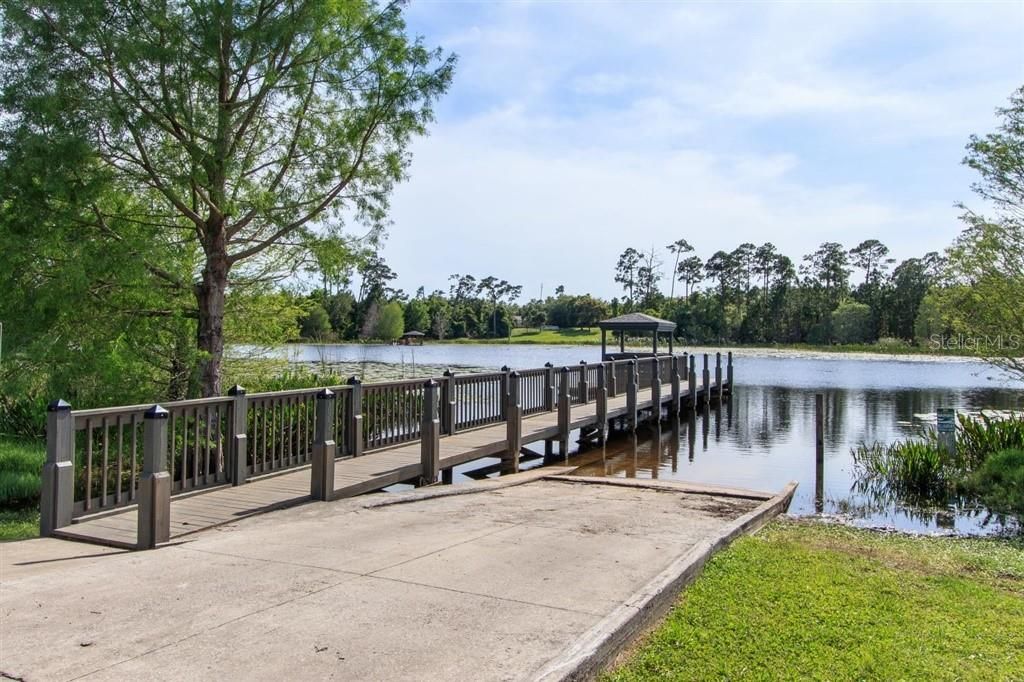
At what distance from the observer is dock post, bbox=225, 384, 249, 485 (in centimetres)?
827

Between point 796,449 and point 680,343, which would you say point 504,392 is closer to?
point 796,449

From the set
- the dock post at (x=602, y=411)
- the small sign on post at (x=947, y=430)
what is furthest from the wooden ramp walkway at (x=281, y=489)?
the small sign on post at (x=947, y=430)

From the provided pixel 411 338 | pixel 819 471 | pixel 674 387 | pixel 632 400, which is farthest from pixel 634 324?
pixel 411 338

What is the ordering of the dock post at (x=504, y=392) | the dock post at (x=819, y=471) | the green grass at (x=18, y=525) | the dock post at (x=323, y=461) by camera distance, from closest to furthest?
the green grass at (x=18, y=525) < the dock post at (x=323, y=461) < the dock post at (x=819, y=471) < the dock post at (x=504, y=392)

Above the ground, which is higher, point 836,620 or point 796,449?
point 836,620

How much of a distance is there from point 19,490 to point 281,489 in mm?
2955

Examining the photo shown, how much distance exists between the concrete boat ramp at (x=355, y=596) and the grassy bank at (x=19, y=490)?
3.28 ft

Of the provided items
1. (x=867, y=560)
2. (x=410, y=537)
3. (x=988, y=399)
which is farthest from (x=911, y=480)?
(x=988, y=399)

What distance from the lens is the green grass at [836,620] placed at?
12.6 ft

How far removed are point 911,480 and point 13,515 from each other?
12.9 meters

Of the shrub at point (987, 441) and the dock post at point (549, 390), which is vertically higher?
the dock post at point (549, 390)

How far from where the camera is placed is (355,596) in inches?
180

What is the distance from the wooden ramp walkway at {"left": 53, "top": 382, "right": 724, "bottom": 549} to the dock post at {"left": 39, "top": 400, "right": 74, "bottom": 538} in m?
0.12

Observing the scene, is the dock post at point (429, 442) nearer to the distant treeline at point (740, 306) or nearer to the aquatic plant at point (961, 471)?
the aquatic plant at point (961, 471)
